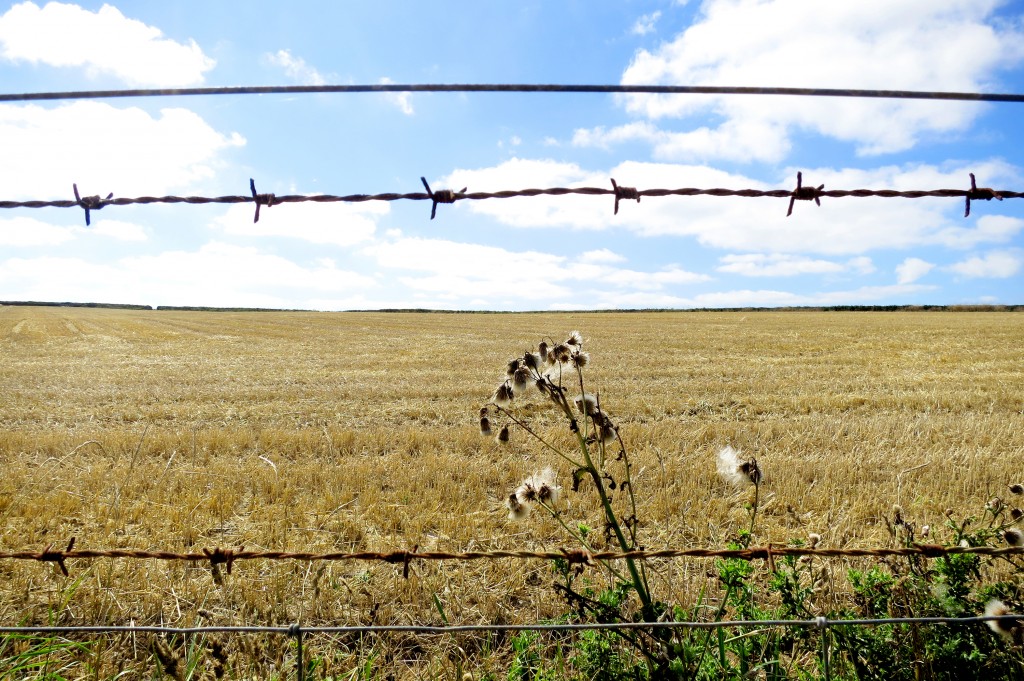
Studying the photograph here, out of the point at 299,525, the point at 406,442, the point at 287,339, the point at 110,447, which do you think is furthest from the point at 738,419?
the point at 287,339

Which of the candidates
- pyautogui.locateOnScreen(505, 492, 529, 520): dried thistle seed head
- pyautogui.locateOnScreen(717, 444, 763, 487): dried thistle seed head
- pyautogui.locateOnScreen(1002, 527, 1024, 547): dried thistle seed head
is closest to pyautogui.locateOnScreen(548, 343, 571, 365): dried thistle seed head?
pyautogui.locateOnScreen(505, 492, 529, 520): dried thistle seed head

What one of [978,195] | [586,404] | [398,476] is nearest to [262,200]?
[586,404]

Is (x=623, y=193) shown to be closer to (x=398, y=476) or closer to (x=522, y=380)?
(x=522, y=380)

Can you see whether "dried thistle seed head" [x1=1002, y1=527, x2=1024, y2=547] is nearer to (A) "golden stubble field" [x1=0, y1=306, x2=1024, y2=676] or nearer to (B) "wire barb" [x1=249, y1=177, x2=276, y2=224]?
(A) "golden stubble field" [x1=0, y1=306, x2=1024, y2=676]

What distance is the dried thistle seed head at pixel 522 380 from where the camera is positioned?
177 centimetres

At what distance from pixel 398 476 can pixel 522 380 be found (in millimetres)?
3329

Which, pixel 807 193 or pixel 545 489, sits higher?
→ pixel 807 193

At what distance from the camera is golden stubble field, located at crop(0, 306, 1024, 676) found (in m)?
2.67

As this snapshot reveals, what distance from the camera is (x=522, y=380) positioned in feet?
5.84

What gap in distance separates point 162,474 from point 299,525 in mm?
1667

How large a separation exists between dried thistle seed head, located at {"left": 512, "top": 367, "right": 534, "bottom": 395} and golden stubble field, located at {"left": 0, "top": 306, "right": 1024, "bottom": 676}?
109cm

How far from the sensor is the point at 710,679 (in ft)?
5.60

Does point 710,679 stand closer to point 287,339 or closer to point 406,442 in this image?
point 406,442

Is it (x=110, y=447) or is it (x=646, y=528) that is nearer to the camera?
(x=646, y=528)
